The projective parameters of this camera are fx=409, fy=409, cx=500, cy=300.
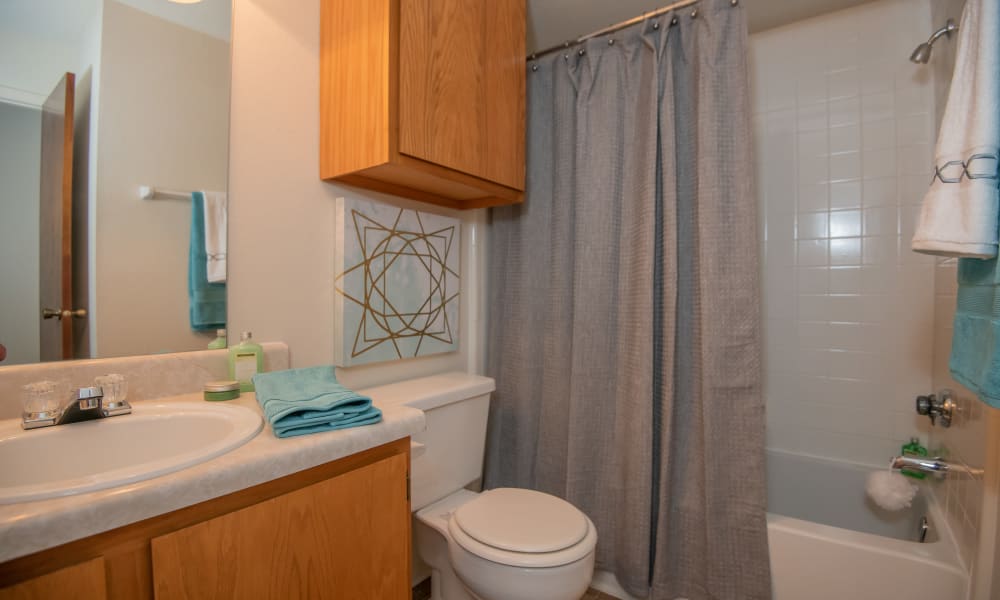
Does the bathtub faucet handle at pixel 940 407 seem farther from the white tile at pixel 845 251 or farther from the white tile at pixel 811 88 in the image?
the white tile at pixel 811 88

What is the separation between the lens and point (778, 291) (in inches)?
73.2

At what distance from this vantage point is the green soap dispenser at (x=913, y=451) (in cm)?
142

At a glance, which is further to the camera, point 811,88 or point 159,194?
point 811,88

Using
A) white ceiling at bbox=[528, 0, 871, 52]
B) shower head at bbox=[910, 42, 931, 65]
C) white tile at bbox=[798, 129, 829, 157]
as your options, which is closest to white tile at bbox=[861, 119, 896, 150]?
white tile at bbox=[798, 129, 829, 157]

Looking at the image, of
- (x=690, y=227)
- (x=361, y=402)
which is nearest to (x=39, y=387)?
(x=361, y=402)

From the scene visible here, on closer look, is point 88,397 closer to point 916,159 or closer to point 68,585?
point 68,585

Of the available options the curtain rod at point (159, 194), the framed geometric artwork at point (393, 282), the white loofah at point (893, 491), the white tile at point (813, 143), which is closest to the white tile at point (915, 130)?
the white tile at point (813, 143)

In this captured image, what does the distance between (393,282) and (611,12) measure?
1.41 metres

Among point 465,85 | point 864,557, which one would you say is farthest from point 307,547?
point 864,557

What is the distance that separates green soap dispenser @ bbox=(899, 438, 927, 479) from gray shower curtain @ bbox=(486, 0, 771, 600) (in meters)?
0.64

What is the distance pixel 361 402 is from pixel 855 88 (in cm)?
225

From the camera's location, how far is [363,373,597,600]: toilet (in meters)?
1.07

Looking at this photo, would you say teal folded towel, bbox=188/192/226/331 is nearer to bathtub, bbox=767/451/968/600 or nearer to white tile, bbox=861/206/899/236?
bathtub, bbox=767/451/968/600

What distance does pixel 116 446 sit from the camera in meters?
0.78
